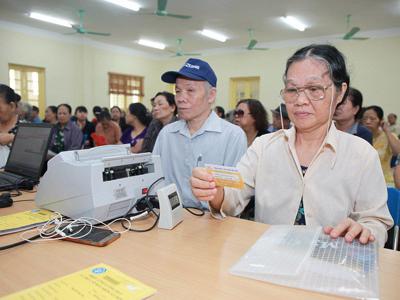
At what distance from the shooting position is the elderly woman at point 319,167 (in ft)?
4.01

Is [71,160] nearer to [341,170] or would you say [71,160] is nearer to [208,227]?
[208,227]

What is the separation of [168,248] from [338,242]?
20.0 inches

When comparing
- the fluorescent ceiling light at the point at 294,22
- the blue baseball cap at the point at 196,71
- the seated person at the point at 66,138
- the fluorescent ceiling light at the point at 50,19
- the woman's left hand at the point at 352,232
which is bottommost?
the seated person at the point at 66,138

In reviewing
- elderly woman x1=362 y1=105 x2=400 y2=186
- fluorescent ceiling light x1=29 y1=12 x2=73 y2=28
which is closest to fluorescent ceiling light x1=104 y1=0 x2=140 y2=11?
fluorescent ceiling light x1=29 y1=12 x2=73 y2=28

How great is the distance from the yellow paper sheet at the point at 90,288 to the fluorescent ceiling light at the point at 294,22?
7467mm

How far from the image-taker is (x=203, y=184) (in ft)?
3.60

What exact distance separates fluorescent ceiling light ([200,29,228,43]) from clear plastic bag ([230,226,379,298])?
26.9 ft

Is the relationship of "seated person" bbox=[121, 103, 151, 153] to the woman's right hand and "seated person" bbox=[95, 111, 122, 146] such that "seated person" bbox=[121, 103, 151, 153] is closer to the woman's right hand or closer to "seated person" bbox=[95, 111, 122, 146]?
"seated person" bbox=[95, 111, 122, 146]

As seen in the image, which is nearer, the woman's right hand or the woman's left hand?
the woman's left hand

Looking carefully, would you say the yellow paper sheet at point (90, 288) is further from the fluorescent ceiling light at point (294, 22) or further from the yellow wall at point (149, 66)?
the fluorescent ceiling light at point (294, 22)

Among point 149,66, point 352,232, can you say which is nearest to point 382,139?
point 352,232

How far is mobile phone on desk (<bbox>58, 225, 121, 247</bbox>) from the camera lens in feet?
3.24

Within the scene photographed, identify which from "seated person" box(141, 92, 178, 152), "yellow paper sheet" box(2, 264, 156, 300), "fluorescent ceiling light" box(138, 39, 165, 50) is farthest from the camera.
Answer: "fluorescent ceiling light" box(138, 39, 165, 50)

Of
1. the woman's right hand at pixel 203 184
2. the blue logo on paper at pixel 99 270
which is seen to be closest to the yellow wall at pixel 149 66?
the woman's right hand at pixel 203 184
